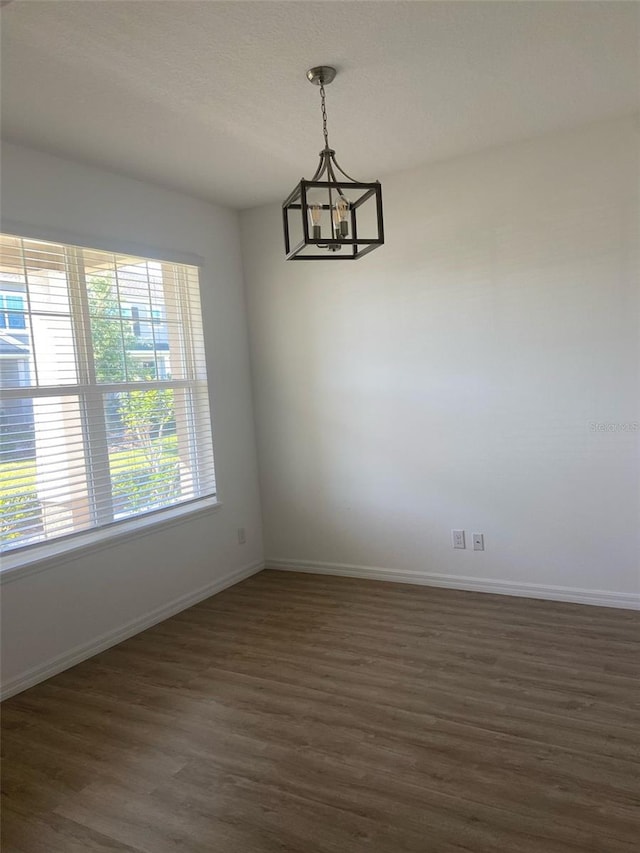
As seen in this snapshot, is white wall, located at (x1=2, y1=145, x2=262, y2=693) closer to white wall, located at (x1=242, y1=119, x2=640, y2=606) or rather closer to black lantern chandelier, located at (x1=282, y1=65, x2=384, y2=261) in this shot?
white wall, located at (x1=242, y1=119, x2=640, y2=606)

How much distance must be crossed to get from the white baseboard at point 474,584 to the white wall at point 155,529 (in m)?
0.44

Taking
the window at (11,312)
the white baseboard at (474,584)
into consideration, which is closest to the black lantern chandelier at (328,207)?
the window at (11,312)

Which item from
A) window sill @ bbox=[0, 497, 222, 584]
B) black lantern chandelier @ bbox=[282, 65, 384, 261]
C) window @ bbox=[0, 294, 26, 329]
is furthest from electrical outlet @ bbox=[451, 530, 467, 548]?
window @ bbox=[0, 294, 26, 329]

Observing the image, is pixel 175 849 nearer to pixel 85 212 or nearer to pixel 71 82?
pixel 71 82

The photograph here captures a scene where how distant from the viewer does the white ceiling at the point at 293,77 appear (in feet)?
6.89

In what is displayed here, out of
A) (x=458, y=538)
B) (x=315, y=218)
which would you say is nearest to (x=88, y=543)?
(x=315, y=218)

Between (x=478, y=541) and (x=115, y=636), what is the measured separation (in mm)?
2297

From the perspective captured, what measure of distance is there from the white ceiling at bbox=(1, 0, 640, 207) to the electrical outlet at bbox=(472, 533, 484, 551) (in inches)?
93.7

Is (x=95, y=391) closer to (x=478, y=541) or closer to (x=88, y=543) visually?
(x=88, y=543)

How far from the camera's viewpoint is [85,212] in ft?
11.0

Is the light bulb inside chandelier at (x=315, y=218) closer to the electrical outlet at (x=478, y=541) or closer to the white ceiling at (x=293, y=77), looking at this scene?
the white ceiling at (x=293, y=77)

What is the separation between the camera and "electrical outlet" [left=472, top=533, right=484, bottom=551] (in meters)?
3.87

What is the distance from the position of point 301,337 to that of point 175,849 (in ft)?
10.5

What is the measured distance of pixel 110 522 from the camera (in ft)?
11.4
